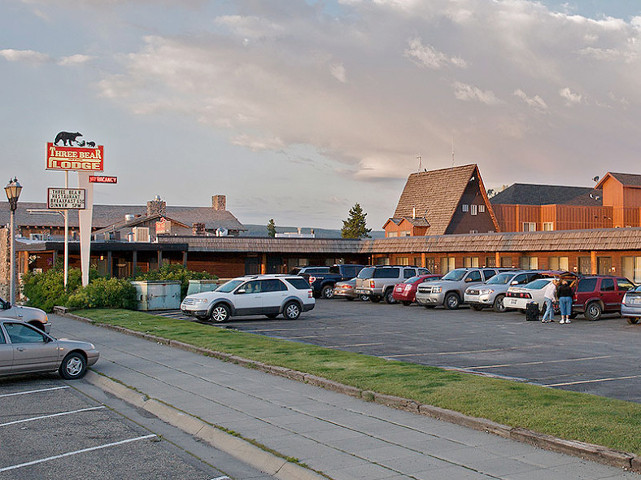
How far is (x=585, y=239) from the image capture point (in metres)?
41.0

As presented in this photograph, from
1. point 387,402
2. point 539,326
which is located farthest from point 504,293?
point 387,402

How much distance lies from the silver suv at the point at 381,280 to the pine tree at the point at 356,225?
206 ft

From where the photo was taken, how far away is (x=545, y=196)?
7850cm

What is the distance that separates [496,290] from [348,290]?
10.7 m

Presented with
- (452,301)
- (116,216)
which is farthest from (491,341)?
(116,216)

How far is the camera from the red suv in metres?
28.3

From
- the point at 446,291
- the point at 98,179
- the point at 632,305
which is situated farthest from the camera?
the point at 98,179

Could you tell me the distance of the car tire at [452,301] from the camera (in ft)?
111

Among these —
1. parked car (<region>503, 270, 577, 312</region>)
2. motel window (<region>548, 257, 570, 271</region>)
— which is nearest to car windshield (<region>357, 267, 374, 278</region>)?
parked car (<region>503, 270, 577, 312</region>)

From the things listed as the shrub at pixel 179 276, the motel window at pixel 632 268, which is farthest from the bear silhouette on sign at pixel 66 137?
the motel window at pixel 632 268

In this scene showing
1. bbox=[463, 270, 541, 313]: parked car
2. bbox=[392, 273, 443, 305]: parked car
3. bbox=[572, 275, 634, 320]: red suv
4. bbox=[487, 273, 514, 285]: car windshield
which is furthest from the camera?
bbox=[392, 273, 443, 305]: parked car

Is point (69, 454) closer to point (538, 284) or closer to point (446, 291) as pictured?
point (538, 284)

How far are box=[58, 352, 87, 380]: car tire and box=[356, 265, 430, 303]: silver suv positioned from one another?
80.4 feet

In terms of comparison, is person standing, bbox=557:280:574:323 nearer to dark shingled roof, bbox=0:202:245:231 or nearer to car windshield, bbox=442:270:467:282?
car windshield, bbox=442:270:467:282
